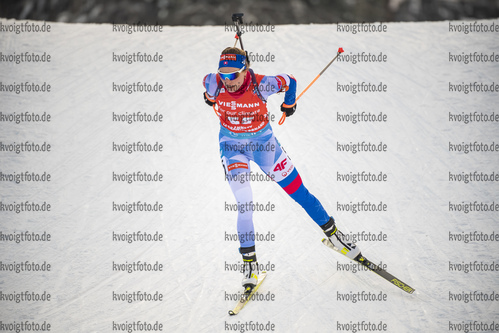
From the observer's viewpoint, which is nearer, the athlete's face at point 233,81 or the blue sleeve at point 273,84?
the athlete's face at point 233,81

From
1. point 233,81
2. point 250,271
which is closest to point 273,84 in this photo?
point 233,81

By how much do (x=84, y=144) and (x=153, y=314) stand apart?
3676 millimetres

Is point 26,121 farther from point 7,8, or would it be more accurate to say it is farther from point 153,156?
point 7,8

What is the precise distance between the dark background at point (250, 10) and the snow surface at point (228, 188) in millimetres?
914

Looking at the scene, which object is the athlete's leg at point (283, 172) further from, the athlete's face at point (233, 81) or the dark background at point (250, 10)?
the dark background at point (250, 10)

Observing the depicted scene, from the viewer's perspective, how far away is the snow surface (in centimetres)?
487

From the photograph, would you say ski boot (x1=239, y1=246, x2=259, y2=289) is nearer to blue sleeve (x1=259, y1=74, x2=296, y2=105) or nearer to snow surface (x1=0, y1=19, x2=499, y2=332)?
snow surface (x1=0, y1=19, x2=499, y2=332)

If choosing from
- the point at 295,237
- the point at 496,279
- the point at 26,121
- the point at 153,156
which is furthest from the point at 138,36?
the point at 496,279

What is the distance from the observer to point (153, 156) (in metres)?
7.23

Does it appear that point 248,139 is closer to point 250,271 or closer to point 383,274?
point 250,271

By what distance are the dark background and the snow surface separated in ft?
3.00

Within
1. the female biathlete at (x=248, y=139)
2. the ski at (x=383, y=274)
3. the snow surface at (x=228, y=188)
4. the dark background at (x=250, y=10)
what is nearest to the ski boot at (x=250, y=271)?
the female biathlete at (x=248, y=139)

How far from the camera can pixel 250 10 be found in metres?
11.9

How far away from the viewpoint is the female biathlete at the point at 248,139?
462 centimetres
